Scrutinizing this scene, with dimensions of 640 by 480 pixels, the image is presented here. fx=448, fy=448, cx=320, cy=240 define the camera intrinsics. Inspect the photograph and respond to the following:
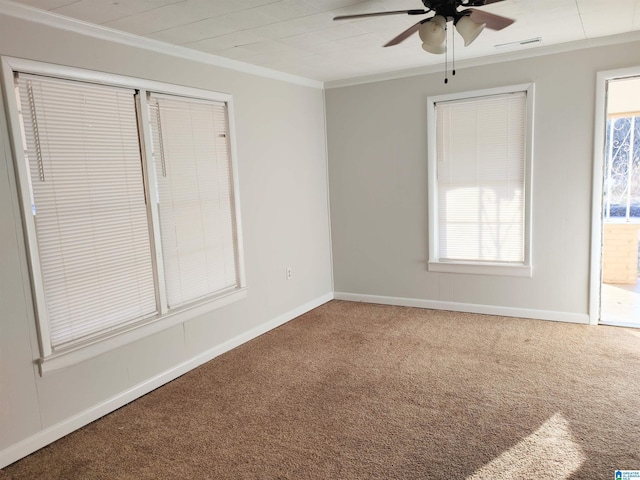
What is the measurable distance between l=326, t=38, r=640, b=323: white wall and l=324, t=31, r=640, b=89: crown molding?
0.15ft

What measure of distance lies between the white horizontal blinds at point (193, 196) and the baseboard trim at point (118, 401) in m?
0.50

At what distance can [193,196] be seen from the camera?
11.7 feet

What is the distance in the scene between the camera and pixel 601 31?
11.6 feet

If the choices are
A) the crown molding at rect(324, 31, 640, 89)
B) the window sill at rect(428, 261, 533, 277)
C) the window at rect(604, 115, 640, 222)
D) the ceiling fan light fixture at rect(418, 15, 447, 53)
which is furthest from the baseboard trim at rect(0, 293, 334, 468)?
the window at rect(604, 115, 640, 222)

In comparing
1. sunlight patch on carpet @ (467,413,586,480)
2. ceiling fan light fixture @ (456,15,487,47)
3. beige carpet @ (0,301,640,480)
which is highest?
ceiling fan light fixture @ (456,15,487,47)

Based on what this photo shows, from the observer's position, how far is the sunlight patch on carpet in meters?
2.17

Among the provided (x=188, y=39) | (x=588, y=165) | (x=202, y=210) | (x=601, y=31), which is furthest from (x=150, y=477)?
(x=601, y=31)

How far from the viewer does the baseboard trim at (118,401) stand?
2498 millimetres

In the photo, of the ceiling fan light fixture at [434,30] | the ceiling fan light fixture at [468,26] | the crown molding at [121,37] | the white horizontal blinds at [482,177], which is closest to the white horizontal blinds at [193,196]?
the crown molding at [121,37]

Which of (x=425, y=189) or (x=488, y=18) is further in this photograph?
(x=425, y=189)

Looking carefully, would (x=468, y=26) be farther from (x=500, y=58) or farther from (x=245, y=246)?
(x=245, y=246)

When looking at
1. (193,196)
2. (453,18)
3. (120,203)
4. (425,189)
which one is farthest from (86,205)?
(425,189)

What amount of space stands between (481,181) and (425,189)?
55 cm

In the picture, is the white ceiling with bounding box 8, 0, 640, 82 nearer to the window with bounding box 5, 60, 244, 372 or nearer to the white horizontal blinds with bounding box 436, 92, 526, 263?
the window with bounding box 5, 60, 244, 372
